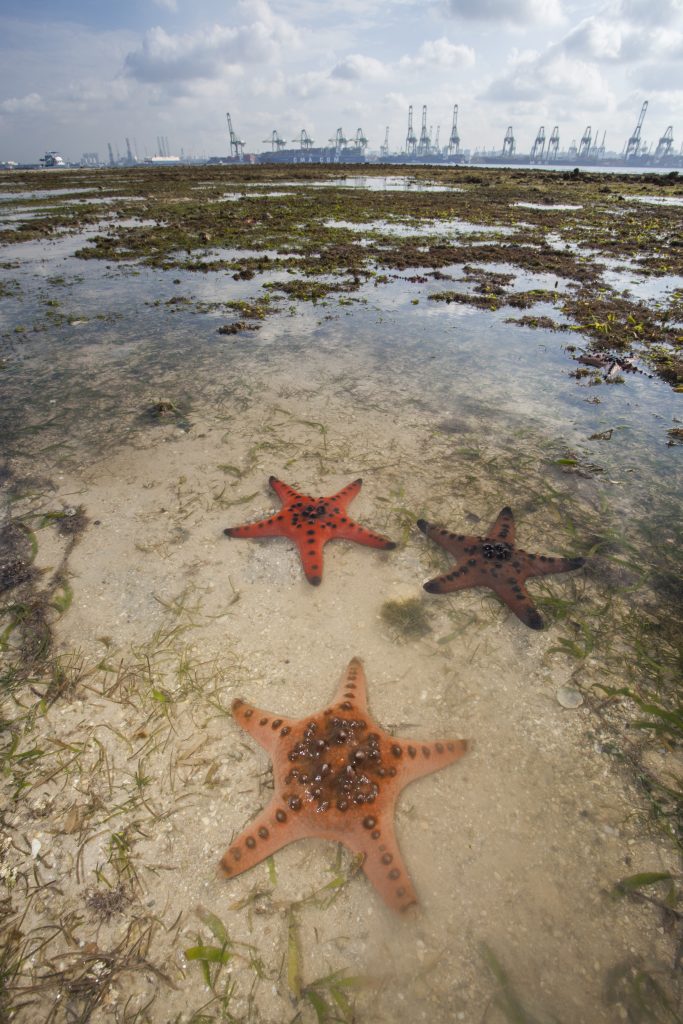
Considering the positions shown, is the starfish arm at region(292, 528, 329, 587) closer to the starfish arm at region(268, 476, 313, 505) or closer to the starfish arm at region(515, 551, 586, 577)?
the starfish arm at region(268, 476, 313, 505)

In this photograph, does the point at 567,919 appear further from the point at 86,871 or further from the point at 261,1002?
the point at 86,871

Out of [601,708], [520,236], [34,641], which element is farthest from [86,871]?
[520,236]

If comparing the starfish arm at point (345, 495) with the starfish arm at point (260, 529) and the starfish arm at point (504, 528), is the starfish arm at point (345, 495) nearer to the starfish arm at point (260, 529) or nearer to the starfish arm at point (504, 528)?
the starfish arm at point (260, 529)

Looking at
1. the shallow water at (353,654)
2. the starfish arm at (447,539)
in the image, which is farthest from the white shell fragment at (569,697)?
the starfish arm at (447,539)

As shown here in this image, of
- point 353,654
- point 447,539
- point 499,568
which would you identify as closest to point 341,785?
point 353,654

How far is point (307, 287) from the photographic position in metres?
13.9

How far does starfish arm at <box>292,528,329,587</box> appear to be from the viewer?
459cm

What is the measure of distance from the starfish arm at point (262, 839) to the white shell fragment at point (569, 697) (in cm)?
223

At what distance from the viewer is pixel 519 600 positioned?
4.27m

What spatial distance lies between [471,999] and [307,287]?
14863mm

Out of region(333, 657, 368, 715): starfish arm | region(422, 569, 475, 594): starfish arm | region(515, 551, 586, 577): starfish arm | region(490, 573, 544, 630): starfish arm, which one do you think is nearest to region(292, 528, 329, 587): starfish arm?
region(333, 657, 368, 715): starfish arm

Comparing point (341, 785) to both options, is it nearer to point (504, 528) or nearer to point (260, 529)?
point (260, 529)

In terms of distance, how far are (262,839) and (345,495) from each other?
3520mm

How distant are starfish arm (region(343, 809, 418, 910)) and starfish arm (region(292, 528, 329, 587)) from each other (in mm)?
2133
